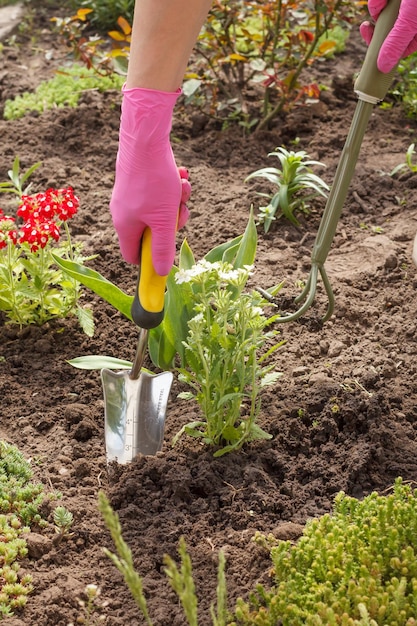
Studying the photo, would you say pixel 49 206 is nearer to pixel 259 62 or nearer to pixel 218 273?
pixel 218 273

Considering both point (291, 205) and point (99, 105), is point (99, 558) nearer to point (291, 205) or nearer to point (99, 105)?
point (291, 205)

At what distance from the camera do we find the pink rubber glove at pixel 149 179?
2.38m

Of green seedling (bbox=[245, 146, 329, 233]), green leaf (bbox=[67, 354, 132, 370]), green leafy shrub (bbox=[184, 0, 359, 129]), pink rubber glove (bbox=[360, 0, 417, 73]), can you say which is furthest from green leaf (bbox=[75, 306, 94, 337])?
green leafy shrub (bbox=[184, 0, 359, 129])

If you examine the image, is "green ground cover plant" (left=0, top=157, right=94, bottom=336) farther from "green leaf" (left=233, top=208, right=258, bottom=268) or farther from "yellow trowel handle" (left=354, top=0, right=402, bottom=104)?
"yellow trowel handle" (left=354, top=0, right=402, bottom=104)

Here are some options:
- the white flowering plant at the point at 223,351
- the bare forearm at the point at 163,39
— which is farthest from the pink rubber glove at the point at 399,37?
the white flowering plant at the point at 223,351

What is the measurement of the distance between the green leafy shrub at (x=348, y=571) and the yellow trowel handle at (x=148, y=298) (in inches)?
27.3

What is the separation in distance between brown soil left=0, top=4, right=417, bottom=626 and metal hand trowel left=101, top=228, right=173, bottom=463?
0.07m

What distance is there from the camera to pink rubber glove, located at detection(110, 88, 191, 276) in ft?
7.80

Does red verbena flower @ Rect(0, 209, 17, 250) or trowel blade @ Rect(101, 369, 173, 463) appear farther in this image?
red verbena flower @ Rect(0, 209, 17, 250)

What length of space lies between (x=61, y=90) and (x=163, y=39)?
2.58 m

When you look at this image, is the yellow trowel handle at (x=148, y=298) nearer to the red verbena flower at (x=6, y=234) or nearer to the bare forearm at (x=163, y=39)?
the bare forearm at (x=163, y=39)

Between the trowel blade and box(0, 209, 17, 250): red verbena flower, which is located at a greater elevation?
box(0, 209, 17, 250): red verbena flower

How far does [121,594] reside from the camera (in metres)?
2.20

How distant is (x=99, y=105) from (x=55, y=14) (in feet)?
5.48
